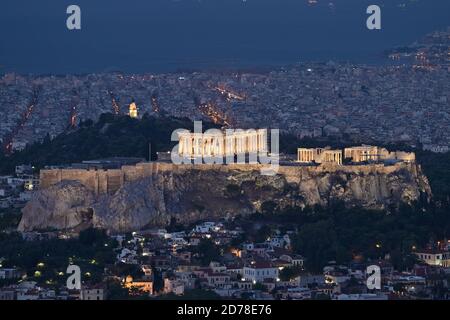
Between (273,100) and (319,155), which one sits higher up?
(273,100)

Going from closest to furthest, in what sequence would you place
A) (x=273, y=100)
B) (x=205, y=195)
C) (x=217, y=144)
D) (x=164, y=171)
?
(x=205, y=195), (x=164, y=171), (x=217, y=144), (x=273, y=100)

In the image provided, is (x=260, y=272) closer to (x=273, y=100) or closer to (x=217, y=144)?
(x=217, y=144)

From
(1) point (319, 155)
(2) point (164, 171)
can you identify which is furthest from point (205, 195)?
(1) point (319, 155)

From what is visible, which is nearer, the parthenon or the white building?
the white building

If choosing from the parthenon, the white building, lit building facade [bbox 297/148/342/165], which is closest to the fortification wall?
lit building facade [bbox 297/148/342/165]

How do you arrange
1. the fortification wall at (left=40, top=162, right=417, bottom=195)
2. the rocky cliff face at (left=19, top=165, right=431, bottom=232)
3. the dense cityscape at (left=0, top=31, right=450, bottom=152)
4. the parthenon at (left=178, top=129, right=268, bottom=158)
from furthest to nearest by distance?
the dense cityscape at (left=0, top=31, right=450, bottom=152)
the parthenon at (left=178, top=129, right=268, bottom=158)
the fortification wall at (left=40, top=162, right=417, bottom=195)
the rocky cliff face at (left=19, top=165, right=431, bottom=232)

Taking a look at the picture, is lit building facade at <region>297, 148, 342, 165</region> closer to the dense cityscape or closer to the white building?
the white building
